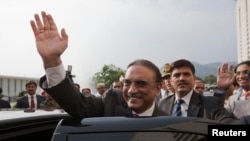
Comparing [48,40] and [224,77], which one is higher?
[48,40]

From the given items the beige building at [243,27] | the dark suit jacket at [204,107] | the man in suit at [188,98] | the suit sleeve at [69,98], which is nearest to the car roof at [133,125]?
the suit sleeve at [69,98]

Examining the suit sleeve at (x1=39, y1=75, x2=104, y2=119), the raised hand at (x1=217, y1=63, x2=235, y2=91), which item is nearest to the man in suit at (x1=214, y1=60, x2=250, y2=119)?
the raised hand at (x1=217, y1=63, x2=235, y2=91)

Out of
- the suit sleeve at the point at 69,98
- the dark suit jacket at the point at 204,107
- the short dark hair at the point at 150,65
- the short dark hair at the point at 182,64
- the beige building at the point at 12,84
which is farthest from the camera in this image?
the beige building at the point at 12,84

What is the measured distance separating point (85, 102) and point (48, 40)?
1.68 feet

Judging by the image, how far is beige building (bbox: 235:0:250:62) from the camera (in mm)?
115644

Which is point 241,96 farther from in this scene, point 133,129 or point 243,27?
point 243,27

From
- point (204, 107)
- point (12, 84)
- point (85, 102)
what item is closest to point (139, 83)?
point (85, 102)

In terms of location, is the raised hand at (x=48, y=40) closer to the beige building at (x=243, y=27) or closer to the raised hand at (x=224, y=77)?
the raised hand at (x=224, y=77)

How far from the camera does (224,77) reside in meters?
3.75

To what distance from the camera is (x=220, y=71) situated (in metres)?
3.81

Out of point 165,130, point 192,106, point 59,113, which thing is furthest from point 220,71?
point 165,130

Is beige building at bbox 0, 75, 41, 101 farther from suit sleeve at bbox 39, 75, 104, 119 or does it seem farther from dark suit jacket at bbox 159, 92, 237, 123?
suit sleeve at bbox 39, 75, 104, 119

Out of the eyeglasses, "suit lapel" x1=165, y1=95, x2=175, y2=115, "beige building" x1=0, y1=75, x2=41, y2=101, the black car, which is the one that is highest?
"beige building" x1=0, y1=75, x2=41, y2=101

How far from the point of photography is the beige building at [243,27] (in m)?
116
